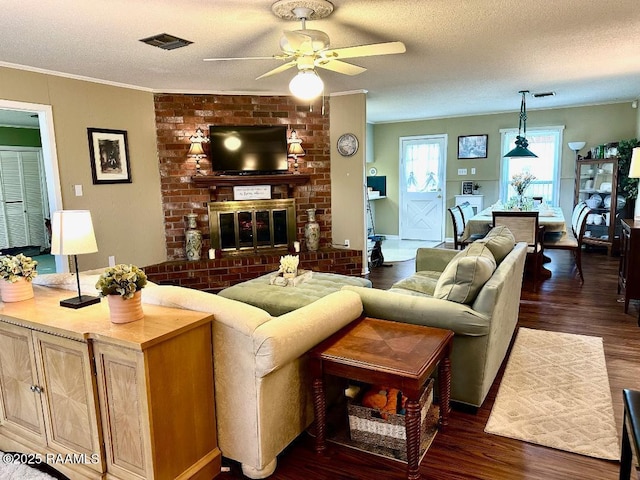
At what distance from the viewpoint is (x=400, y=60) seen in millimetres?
4215

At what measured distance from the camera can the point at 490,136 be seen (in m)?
8.16

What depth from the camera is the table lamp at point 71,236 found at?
209 cm

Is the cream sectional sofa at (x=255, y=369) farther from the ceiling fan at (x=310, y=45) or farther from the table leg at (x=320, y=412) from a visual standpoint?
the ceiling fan at (x=310, y=45)

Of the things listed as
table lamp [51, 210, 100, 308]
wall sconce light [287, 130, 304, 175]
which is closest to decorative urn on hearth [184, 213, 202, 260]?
wall sconce light [287, 130, 304, 175]

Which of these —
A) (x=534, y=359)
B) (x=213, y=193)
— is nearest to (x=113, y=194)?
(x=213, y=193)

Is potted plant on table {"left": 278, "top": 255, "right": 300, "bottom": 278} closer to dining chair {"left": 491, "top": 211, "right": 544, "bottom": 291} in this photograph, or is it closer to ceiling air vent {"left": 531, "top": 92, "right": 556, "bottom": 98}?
dining chair {"left": 491, "top": 211, "right": 544, "bottom": 291}

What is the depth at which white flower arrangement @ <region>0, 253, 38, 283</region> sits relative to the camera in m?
2.18

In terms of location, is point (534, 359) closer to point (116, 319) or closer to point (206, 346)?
A: point (206, 346)

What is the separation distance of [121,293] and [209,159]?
410cm

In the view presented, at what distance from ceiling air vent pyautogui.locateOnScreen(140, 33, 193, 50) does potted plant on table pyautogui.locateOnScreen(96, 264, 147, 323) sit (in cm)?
225

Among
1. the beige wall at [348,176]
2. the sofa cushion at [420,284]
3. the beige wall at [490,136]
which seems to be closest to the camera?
the sofa cushion at [420,284]

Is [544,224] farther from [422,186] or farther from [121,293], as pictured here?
[121,293]

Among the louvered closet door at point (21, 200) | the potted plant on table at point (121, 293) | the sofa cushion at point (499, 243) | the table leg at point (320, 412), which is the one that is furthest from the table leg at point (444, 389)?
the louvered closet door at point (21, 200)

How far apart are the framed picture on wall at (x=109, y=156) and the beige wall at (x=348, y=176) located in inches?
102
